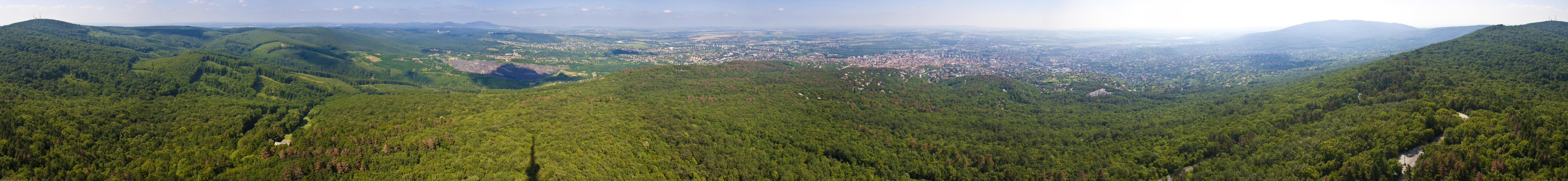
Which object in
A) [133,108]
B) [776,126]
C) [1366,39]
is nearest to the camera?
[133,108]

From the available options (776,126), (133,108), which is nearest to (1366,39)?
(776,126)

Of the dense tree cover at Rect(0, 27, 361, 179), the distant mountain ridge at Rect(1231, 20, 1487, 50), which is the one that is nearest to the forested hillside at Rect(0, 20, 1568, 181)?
the dense tree cover at Rect(0, 27, 361, 179)

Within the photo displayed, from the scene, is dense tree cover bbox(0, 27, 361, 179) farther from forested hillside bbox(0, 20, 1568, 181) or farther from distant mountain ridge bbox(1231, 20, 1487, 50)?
distant mountain ridge bbox(1231, 20, 1487, 50)

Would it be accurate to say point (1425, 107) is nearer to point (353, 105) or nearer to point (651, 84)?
point (651, 84)

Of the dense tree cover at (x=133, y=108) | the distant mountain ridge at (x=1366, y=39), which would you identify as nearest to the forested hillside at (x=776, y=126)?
the dense tree cover at (x=133, y=108)

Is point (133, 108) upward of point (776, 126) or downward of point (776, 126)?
upward

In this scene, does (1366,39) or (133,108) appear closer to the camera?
(133,108)

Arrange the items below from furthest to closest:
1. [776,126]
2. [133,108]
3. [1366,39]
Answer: [1366,39] < [776,126] < [133,108]

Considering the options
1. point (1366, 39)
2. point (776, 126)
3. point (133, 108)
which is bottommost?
point (776, 126)

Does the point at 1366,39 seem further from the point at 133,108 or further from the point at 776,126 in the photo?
the point at 133,108
